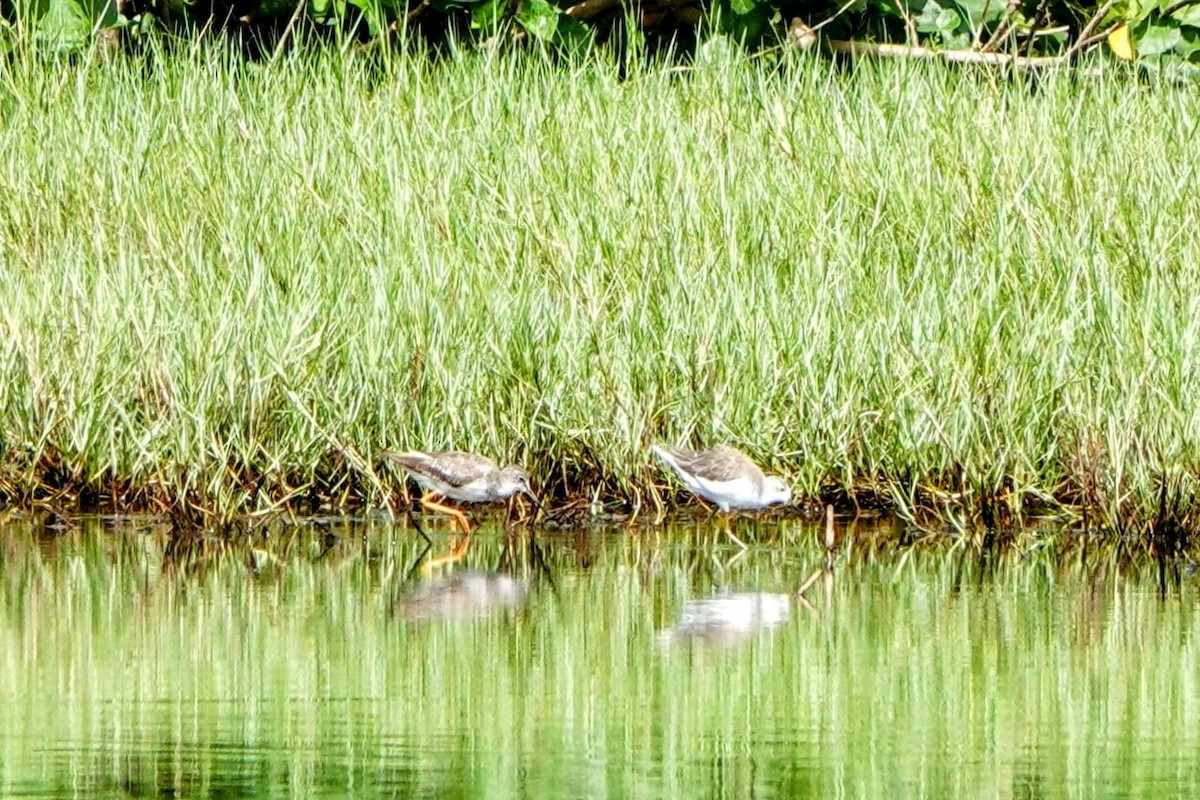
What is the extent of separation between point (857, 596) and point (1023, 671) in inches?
38.1

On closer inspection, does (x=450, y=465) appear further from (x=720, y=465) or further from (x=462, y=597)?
(x=462, y=597)

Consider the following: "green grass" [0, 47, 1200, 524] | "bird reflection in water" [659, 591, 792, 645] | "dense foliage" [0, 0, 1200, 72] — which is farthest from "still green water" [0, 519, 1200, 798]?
"dense foliage" [0, 0, 1200, 72]

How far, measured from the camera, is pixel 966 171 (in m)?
8.51

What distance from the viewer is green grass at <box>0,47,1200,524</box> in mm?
7023

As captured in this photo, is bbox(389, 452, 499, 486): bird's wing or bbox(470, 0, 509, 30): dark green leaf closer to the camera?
bbox(389, 452, 499, 486): bird's wing

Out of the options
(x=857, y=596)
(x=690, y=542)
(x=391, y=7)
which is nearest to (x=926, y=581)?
(x=857, y=596)

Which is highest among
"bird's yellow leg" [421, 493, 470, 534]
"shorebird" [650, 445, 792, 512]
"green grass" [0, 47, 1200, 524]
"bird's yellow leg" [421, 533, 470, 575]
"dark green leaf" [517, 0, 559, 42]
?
"dark green leaf" [517, 0, 559, 42]

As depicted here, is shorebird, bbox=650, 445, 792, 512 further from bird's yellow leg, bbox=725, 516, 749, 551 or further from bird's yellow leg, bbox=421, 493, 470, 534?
bird's yellow leg, bbox=421, 493, 470, 534

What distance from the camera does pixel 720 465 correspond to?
6773 millimetres

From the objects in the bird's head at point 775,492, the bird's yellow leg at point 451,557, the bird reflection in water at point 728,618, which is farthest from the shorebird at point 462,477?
the bird reflection in water at point 728,618

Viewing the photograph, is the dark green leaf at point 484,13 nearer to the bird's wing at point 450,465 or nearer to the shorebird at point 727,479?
the bird's wing at point 450,465

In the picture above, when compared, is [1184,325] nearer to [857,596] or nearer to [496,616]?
[857,596]

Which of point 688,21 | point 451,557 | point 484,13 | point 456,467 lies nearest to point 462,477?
point 456,467

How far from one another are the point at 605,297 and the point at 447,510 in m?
1.00
